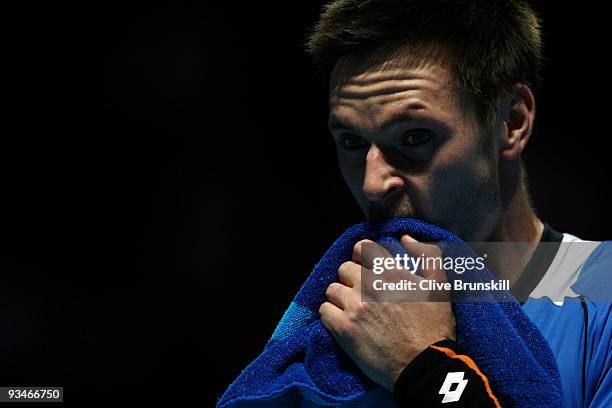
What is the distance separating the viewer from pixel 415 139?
1316 mm

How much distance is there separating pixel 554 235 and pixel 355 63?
518mm

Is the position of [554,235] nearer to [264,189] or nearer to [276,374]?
[276,374]

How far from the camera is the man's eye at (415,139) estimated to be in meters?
1.32

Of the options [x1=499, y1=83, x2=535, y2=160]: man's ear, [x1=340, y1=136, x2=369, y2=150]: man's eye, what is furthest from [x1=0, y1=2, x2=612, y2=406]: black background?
[x1=340, y1=136, x2=369, y2=150]: man's eye

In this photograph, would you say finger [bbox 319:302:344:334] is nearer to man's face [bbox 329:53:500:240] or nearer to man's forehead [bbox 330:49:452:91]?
man's face [bbox 329:53:500:240]

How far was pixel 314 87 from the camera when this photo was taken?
8.97 ft

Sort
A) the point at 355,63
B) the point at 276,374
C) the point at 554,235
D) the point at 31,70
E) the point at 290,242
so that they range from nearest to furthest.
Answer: the point at 276,374 < the point at 355,63 < the point at 554,235 < the point at 31,70 < the point at 290,242

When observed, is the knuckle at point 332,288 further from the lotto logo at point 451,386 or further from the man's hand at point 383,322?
the lotto logo at point 451,386

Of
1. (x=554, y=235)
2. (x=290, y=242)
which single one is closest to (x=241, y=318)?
(x=290, y=242)

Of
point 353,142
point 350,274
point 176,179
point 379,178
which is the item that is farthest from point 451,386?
point 176,179

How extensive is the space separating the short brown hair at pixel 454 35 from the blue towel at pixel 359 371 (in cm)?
29

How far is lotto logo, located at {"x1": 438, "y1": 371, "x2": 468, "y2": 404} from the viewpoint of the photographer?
3.60 feet

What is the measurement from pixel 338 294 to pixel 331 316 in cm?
4

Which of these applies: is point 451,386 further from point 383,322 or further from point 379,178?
point 379,178
